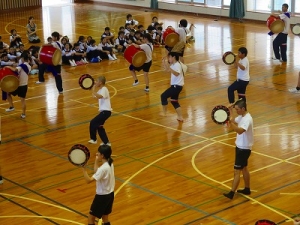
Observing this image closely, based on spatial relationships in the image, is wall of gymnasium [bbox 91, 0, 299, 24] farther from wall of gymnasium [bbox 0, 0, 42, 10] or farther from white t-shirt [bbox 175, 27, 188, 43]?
white t-shirt [bbox 175, 27, 188, 43]

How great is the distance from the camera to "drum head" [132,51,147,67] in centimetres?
1748

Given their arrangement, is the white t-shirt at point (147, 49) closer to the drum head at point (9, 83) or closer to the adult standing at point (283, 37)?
the drum head at point (9, 83)

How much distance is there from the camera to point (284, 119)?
1541 centimetres

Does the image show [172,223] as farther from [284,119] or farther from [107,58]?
[107,58]

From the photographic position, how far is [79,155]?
9.46 m

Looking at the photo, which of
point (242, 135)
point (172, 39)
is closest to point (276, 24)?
point (172, 39)

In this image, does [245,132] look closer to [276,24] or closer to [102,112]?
[102,112]

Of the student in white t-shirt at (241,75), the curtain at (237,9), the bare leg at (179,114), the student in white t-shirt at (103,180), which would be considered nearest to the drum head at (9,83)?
the bare leg at (179,114)

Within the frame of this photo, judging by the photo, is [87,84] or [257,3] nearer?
[87,84]

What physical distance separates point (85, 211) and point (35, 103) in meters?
7.38

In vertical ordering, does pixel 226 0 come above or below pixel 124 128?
above

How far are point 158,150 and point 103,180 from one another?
185 inches

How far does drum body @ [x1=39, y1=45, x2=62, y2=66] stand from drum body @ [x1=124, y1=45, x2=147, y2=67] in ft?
6.56

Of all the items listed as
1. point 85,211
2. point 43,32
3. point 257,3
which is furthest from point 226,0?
point 85,211
